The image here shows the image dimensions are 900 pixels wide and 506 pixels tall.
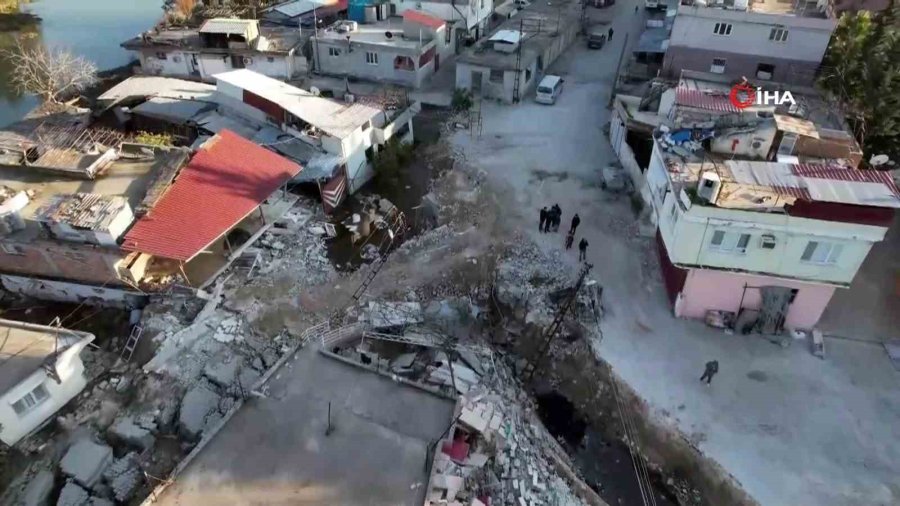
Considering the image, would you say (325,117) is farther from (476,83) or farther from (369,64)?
(476,83)

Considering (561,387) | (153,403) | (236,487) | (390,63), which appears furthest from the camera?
(390,63)

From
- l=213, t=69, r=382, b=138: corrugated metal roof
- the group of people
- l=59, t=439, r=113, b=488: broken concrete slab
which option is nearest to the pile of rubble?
the group of people

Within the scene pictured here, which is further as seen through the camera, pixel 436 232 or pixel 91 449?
pixel 436 232

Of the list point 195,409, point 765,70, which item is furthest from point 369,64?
point 195,409

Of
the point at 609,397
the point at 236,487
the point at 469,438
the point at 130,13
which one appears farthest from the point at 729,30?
the point at 130,13

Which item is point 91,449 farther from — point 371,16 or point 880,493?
point 371,16

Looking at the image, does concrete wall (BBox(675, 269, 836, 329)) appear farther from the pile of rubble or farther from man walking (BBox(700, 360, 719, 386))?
the pile of rubble

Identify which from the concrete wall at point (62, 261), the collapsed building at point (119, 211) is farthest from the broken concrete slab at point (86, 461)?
the concrete wall at point (62, 261)

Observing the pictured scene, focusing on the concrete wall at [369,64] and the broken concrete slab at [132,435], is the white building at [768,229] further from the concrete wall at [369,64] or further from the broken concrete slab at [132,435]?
the concrete wall at [369,64]
